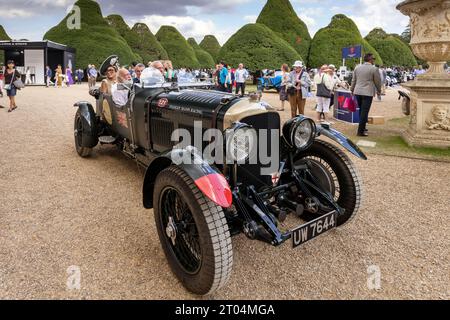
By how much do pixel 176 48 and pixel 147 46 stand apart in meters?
4.61

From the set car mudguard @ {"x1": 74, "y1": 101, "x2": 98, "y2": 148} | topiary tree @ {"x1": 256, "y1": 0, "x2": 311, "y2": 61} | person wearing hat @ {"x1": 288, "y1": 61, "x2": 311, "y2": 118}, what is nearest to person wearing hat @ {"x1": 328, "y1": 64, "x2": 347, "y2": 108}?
person wearing hat @ {"x1": 288, "y1": 61, "x2": 311, "y2": 118}

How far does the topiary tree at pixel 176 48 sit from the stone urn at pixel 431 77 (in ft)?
104

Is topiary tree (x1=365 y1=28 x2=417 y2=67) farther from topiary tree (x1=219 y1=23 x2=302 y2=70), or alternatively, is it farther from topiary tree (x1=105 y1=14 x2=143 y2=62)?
topiary tree (x1=105 y1=14 x2=143 y2=62)

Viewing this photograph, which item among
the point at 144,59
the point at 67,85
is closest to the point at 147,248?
the point at 67,85

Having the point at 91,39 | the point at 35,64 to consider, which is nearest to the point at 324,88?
the point at 35,64

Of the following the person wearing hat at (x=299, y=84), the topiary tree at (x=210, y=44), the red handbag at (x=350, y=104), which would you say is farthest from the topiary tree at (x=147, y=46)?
the red handbag at (x=350, y=104)

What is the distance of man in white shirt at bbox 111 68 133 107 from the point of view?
4366 millimetres

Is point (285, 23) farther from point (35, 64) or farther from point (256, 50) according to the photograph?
point (35, 64)

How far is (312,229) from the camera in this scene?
8.07ft

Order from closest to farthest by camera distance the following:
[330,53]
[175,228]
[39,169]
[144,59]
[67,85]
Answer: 1. [175,228]
2. [39,169]
3. [67,85]
4. [330,53]
5. [144,59]

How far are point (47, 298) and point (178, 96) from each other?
6.97ft

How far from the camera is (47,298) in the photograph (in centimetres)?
230

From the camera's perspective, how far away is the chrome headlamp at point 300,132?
297 cm
